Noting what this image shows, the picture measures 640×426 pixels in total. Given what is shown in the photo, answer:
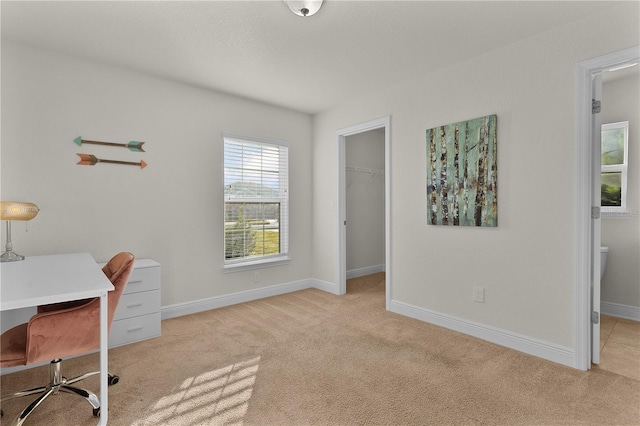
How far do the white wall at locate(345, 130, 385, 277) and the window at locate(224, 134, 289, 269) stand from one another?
1299 mm

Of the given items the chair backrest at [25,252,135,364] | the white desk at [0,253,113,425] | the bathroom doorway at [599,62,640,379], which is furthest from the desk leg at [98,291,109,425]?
the bathroom doorway at [599,62,640,379]

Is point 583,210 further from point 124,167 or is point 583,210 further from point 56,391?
point 124,167

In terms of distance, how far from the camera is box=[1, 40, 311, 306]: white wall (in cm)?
272

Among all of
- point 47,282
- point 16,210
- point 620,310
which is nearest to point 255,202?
point 16,210

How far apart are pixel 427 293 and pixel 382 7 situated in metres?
2.55

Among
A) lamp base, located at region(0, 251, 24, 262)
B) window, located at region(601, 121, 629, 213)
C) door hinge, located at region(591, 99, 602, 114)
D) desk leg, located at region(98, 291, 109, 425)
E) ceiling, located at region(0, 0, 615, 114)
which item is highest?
ceiling, located at region(0, 0, 615, 114)

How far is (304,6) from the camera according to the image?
2.11 m

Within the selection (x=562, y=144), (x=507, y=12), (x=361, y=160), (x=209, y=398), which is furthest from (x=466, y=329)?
(x=361, y=160)

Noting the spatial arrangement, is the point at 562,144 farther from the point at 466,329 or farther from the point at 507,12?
the point at 466,329

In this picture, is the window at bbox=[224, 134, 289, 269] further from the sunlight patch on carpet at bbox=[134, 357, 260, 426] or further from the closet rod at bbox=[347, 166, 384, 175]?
the sunlight patch on carpet at bbox=[134, 357, 260, 426]

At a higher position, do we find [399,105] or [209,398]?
[399,105]

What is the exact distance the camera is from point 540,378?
223 cm

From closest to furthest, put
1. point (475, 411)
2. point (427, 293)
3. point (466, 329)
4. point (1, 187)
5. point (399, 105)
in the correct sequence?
point (475, 411)
point (1, 187)
point (466, 329)
point (427, 293)
point (399, 105)

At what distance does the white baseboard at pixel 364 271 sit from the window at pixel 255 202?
4.49 ft
